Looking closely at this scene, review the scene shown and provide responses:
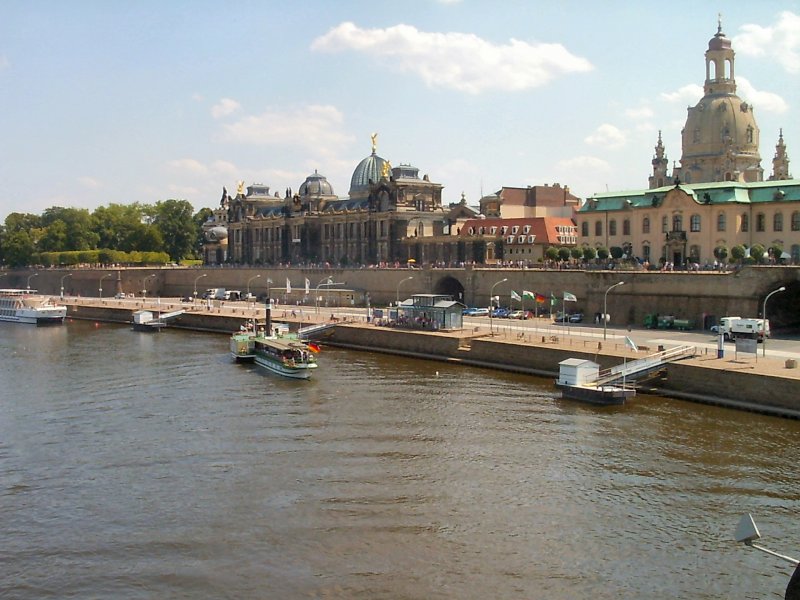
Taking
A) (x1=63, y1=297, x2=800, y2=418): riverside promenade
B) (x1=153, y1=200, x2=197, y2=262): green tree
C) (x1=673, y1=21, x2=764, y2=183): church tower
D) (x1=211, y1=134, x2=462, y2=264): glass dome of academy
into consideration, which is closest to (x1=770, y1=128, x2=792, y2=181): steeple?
(x1=673, y1=21, x2=764, y2=183): church tower

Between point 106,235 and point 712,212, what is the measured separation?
138 metres

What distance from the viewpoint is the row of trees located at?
→ 176 metres

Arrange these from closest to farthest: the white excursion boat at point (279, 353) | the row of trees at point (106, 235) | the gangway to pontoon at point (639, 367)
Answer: the gangway to pontoon at point (639, 367) < the white excursion boat at point (279, 353) < the row of trees at point (106, 235)

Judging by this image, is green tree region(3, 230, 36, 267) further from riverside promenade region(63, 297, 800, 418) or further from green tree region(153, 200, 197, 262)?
riverside promenade region(63, 297, 800, 418)

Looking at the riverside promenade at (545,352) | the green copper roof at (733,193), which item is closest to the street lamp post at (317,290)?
the riverside promenade at (545,352)

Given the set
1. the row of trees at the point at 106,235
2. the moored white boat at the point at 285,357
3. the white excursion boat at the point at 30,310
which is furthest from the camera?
the row of trees at the point at 106,235

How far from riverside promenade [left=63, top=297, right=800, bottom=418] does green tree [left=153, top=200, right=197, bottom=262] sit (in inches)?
3284

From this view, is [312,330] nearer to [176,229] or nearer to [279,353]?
[279,353]

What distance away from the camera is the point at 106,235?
18362cm

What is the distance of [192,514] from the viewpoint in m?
30.9

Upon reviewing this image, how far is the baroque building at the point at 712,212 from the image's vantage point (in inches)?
3027

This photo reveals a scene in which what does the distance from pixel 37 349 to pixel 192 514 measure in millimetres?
55493

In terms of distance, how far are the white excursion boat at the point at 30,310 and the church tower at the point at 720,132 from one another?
82.6 m

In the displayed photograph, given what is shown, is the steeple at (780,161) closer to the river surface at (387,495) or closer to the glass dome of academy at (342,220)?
the glass dome of academy at (342,220)
